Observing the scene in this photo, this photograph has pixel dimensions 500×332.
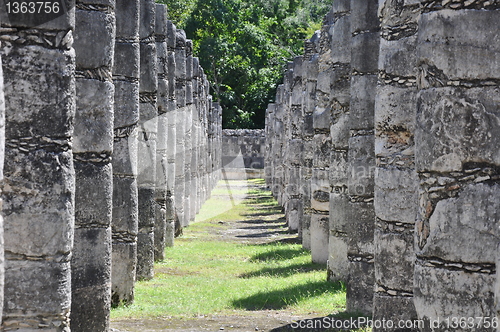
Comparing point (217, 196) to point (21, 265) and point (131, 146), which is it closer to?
point (131, 146)

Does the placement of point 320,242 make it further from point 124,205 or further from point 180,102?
point 180,102

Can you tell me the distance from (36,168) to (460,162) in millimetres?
2717

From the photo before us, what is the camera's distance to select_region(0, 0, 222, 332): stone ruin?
5.36m

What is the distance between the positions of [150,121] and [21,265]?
242 inches

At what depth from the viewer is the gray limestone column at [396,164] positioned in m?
7.12

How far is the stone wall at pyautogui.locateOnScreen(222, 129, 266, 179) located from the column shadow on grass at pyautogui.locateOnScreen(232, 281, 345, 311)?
3619 cm

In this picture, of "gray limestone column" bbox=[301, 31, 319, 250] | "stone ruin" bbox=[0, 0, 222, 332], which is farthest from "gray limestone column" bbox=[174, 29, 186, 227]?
"stone ruin" bbox=[0, 0, 222, 332]

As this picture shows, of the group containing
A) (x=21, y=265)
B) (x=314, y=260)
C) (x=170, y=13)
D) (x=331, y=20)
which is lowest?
(x=314, y=260)

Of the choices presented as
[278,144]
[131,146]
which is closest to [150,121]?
[131,146]

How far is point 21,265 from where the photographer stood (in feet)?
17.8

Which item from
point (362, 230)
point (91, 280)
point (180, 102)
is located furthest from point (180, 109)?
point (91, 280)

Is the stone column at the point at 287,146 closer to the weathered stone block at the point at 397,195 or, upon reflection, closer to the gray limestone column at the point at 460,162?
the weathered stone block at the point at 397,195

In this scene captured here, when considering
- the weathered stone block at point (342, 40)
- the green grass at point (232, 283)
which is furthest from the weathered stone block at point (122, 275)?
the weathered stone block at point (342, 40)

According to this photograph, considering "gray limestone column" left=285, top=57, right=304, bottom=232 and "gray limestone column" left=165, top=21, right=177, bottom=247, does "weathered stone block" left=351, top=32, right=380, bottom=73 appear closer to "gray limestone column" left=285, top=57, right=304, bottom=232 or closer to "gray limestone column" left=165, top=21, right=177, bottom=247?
"gray limestone column" left=165, top=21, right=177, bottom=247
